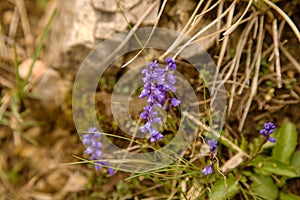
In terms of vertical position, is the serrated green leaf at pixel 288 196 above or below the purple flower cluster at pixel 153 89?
below

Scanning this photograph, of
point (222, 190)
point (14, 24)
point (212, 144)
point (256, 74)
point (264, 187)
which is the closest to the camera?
point (212, 144)

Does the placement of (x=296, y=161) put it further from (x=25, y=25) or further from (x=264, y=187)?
(x=25, y=25)

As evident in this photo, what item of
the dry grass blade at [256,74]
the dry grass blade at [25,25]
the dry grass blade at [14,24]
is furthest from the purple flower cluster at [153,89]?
the dry grass blade at [14,24]

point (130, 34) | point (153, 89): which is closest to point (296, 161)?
point (153, 89)

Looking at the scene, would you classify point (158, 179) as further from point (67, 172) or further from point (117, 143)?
point (67, 172)

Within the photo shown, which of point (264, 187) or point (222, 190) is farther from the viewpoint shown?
point (264, 187)

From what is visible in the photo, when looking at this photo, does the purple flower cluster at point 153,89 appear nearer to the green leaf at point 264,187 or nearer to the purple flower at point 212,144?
the purple flower at point 212,144

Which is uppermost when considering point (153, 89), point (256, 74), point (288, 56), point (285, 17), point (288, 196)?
point (285, 17)
